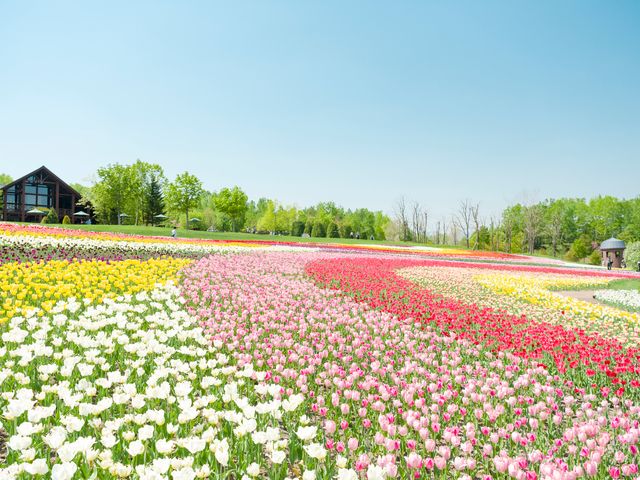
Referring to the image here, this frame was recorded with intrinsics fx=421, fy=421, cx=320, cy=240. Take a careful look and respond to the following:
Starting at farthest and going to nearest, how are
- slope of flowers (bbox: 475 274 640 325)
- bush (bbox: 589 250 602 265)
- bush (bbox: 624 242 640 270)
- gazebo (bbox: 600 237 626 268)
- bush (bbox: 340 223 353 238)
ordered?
bush (bbox: 340 223 353 238) < bush (bbox: 589 250 602 265) < gazebo (bbox: 600 237 626 268) < bush (bbox: 624 242 640 270) < slope of flowers (bbox: 475 274 640 325)

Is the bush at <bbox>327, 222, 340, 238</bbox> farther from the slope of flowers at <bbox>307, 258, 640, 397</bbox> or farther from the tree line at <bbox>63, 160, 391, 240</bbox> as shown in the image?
the slope of flowers at <bbox>307, 258, 640, 397</bbox>

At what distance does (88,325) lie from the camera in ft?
17.4

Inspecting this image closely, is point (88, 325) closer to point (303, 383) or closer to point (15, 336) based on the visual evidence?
point (15, 336)

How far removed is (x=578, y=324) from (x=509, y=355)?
14.5ft

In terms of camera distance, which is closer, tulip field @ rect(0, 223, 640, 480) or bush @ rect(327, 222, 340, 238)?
tulip field @ rect(0, 223, 640, 480)

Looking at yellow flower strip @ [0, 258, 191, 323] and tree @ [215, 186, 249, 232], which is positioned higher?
tree @ [215, 186, 249, 232]

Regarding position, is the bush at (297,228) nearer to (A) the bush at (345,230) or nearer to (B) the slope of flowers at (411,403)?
(A) the bush at (345,230)

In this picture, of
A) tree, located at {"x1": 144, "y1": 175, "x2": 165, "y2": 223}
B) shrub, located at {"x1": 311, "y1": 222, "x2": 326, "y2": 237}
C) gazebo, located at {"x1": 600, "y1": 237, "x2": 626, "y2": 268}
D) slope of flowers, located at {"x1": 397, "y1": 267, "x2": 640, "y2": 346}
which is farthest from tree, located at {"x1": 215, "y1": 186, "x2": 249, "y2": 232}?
slope of flowers, located at {"x1": 397, "y1": 267, "x2": 640, "y2": 346}

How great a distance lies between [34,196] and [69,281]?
67.7 meters

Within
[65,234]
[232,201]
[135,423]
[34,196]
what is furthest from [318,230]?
[135,423]

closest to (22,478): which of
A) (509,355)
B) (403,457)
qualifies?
(403,457)

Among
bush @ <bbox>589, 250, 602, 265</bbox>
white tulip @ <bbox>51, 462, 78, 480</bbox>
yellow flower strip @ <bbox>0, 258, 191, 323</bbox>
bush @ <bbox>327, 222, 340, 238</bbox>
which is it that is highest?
bush @ <bbox>327, 222, 340, 238</bbox>

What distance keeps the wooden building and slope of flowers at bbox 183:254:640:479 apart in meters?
64.5

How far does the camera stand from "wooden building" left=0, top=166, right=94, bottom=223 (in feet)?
204
